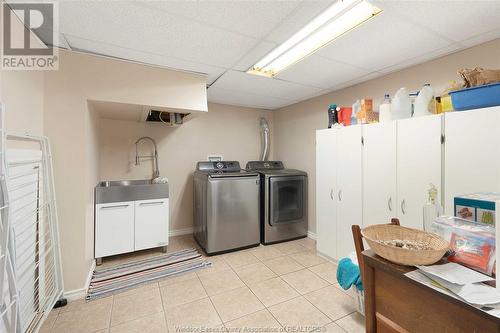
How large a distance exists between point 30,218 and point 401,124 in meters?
3.08

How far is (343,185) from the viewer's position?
2549 mm

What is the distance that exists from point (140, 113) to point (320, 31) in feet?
7.21

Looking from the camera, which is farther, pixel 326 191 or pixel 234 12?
pixel 326 191

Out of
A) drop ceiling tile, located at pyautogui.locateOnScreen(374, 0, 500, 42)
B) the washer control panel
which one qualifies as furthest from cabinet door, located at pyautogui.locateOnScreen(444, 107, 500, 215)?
the washer control panel

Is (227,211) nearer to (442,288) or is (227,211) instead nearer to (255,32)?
(255,32)

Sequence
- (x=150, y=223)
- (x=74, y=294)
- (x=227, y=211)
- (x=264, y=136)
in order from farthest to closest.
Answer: (x=264, y=136) < (x=227, y=211) < (x=150, y=223) < (x=74, y=294)

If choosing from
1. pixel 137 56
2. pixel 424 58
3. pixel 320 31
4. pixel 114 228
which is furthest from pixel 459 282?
pixel 114 228

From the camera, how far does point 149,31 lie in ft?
5.33

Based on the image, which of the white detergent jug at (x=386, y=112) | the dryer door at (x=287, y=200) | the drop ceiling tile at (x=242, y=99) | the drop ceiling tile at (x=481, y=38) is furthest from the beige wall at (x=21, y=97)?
the drop ceiling tile at (x=481, y=38)

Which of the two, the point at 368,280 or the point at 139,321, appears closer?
the point at 368,280

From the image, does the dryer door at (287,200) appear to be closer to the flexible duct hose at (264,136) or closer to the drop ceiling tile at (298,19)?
the flexible duct hose at (264,136)

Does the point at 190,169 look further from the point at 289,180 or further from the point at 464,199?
the point at 464,199

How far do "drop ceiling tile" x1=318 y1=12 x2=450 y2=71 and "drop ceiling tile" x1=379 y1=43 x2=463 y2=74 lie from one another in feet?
0.25

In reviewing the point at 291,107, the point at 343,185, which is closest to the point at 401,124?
the point at 343,185
